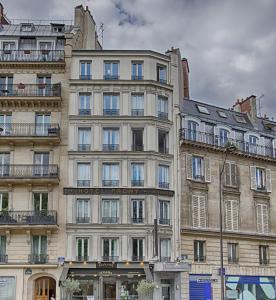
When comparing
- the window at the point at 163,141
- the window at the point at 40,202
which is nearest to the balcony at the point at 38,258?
the window at the point at 40,202

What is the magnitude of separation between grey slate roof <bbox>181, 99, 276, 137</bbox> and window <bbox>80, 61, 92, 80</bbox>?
752cm

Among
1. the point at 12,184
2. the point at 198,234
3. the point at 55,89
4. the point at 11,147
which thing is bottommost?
the point at 198,234

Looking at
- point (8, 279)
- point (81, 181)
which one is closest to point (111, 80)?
point (81, 181)

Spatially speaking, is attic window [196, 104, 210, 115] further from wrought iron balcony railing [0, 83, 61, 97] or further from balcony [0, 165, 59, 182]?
balcony [0, 165, 59, 182]

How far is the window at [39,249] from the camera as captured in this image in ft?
119

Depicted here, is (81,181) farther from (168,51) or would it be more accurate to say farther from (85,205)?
(168,51)

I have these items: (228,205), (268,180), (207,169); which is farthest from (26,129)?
(268,180)

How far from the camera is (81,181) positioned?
37812 millimetres

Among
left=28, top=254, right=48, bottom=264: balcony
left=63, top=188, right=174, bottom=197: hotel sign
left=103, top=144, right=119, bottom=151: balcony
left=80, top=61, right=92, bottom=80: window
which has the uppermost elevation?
left=80, top=61, right=92, bottom=80: window

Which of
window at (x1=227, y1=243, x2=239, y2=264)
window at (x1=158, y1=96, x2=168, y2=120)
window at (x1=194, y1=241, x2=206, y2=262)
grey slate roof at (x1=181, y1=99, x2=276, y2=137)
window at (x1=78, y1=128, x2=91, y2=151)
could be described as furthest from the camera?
grey slate roof at (x1=181, y1=99, x2=276, y2=137)

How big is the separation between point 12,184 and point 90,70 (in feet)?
31.8

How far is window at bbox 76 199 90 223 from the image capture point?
3709 centimetres

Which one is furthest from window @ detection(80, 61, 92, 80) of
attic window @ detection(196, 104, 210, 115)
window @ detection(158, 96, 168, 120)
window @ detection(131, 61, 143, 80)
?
attic window @ detection(196, 104, 210, 115)

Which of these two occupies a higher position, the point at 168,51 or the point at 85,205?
the point at 168,51
